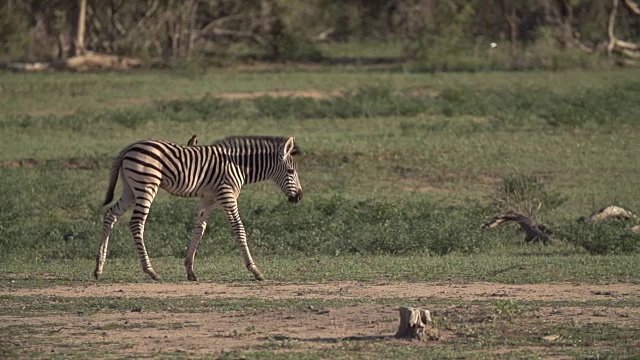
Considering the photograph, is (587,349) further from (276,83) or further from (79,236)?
(276,83)

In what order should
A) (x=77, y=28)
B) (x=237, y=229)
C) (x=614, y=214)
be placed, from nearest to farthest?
(x=237, y=229) → (x=614, y=214) → (x=77, y=28)

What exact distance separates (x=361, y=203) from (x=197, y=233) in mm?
3535

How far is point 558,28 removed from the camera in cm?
3541

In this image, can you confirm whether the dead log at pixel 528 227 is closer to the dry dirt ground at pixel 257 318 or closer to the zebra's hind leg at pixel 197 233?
the dry dirt ground at pixel 257 318

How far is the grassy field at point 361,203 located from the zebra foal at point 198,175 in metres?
0.38

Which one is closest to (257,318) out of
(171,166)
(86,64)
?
(171,166)

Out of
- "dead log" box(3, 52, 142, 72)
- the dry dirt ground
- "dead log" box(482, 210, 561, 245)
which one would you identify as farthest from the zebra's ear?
"dead log" box(3, 52, 142, 72)

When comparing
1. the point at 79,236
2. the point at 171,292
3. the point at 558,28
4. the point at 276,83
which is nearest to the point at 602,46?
the point at 558,28

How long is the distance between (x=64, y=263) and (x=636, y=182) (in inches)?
316

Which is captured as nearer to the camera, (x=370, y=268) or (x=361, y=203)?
(x=370, y=268)

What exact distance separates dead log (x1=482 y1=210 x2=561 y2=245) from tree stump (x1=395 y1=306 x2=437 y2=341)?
18.0 feet

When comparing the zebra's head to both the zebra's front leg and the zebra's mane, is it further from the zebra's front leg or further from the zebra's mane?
the zebra's front leg

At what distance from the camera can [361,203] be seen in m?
15.0

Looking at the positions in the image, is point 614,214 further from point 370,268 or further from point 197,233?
point 197,233
